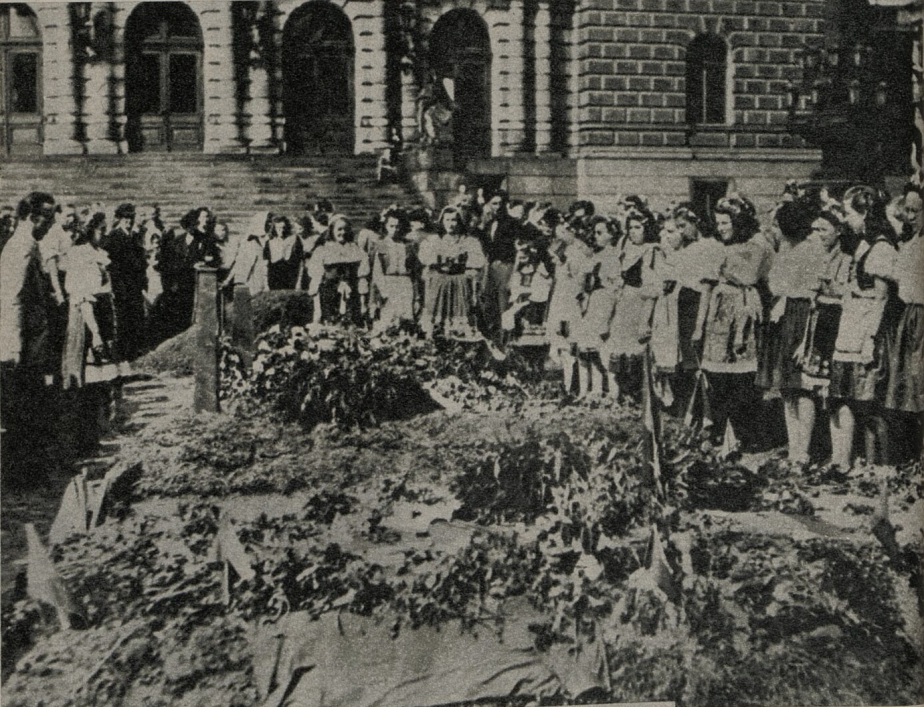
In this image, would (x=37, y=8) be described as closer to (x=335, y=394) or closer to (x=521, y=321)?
(x=335, y=394)

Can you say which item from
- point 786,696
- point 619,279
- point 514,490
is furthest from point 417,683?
A: point 619,279

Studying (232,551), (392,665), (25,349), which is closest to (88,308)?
(25,349)

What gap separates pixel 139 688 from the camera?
228 inches

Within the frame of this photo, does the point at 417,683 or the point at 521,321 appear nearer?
the point at 417,683

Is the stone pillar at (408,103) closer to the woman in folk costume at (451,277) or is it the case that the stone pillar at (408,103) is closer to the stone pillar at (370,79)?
the stone pillar at (370,79)

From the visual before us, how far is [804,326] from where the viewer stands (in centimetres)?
651

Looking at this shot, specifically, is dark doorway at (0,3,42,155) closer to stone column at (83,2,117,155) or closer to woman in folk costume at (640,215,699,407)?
stone column at (83,2,117,155)

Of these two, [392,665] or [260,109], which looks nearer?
[392,665]

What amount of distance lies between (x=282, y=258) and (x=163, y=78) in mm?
1583

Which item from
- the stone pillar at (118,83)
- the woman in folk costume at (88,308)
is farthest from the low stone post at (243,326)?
the stone pillar at (118,83)

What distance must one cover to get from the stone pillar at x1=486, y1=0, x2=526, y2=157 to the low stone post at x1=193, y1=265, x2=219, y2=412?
222 cm

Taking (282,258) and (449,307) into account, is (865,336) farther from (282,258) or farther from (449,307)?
(282,258)

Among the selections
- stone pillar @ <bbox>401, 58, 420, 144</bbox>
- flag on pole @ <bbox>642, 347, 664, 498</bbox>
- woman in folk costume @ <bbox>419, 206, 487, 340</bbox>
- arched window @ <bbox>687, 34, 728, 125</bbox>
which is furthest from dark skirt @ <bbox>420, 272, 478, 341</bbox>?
arched window @ <bbox>687, 34, 728, 125</bbox>

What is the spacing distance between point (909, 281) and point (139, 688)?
225 inches
